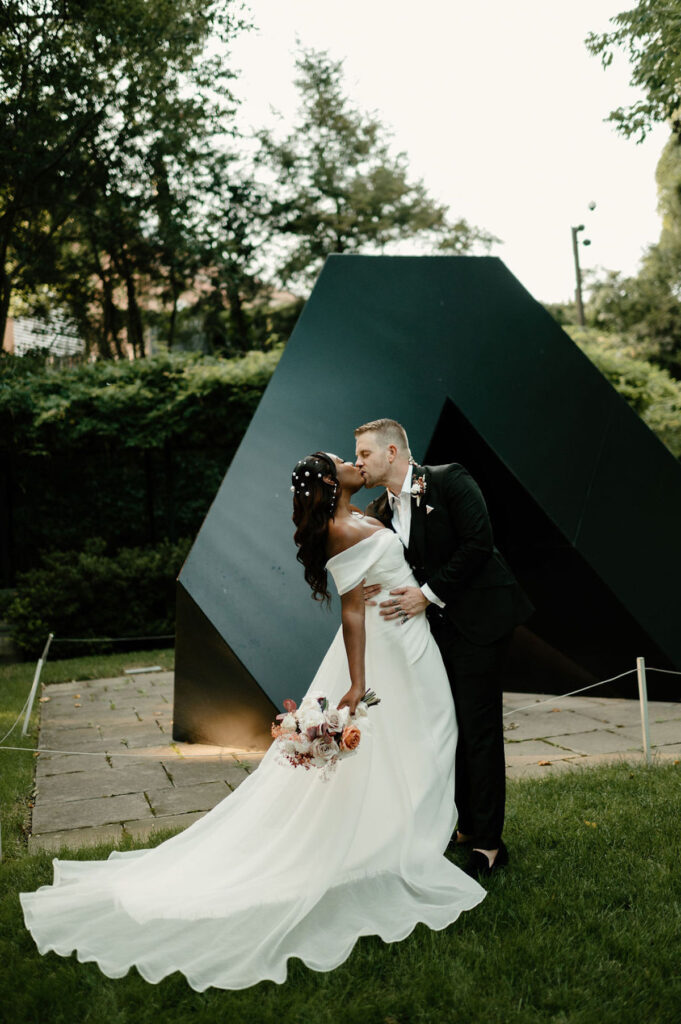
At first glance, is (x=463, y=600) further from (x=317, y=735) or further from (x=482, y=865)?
(x=482, y=865)

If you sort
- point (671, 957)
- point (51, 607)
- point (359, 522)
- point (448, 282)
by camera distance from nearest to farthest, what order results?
point (671, 957) < point (359, 522) < point (448, 282) < point (51, 607)

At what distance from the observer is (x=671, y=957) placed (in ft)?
8.93

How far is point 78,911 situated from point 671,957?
214cm

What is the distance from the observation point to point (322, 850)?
3.06 m

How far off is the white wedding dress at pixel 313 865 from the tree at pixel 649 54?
21.4 feet

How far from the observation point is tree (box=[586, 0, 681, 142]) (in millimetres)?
7273

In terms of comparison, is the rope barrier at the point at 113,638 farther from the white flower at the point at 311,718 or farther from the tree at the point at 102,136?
the white flower at the point at 311,718

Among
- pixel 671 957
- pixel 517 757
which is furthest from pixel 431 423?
pixel 671 957

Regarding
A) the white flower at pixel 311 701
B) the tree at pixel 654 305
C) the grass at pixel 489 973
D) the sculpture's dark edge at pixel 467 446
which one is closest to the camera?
the grass at pixel 489 973

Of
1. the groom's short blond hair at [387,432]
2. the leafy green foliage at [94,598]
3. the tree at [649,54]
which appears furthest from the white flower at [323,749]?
the leafy green foliage at [94,598]

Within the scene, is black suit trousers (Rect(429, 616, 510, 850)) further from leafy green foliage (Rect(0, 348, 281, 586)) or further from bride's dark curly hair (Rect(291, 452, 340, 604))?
leafy green foliage (Rect(0, 348, 281, 586))

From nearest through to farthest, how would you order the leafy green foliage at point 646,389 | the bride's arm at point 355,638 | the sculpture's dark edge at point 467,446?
the bride's arm at point 355,638 < the sculpture's dark edge at point 467,446 < the leafy green foliage at point 646,389

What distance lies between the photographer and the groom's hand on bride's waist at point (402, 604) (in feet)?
11.1

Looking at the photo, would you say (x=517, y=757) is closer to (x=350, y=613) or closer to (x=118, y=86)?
(x=350, y=613)
